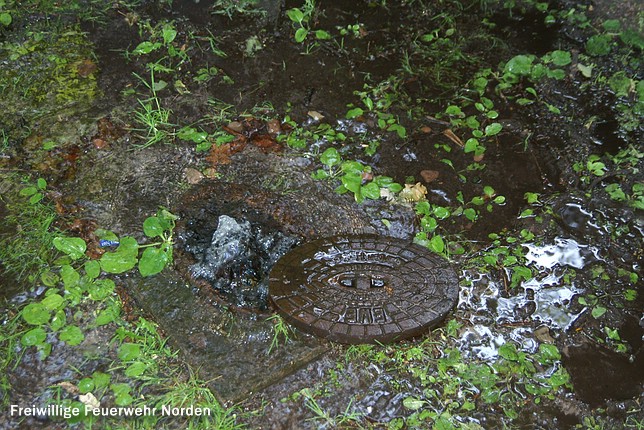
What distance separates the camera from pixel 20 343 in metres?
2.99

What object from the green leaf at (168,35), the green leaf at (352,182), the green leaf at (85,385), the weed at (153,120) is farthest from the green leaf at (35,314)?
the green leaf at (168,35)

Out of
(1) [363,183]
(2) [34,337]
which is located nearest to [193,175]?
(1) [363,183]

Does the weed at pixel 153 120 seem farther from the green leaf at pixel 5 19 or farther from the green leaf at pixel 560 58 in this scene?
the green leaf at pixel 560 58

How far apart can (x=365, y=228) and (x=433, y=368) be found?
926 millimetres

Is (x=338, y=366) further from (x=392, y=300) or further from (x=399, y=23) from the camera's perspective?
(x=399, y=23)

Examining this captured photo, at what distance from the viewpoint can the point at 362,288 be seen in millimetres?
3111

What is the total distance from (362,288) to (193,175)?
1.34 m

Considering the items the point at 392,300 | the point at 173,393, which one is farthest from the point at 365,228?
the point at 173,393

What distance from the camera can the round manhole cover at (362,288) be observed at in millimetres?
2977

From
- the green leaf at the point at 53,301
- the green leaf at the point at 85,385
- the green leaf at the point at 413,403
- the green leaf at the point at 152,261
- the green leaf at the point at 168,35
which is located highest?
the green leaf at the point at 168,35

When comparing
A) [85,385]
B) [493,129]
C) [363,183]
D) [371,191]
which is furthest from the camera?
[493,129]

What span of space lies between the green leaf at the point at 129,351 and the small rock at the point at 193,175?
1.12 meters

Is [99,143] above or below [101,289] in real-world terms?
above

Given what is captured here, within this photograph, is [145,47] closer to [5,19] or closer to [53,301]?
[5,19]
